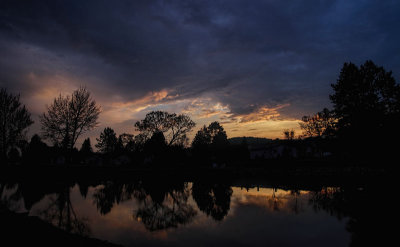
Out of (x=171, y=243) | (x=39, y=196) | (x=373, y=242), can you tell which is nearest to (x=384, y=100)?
(x=373, y=242)

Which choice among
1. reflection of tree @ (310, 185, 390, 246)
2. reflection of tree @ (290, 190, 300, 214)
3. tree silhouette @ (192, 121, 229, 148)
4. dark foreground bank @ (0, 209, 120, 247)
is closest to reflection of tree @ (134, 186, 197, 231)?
dark foreground bank @ (0, 209, 120, 247)

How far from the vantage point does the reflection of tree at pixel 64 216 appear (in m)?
13.3

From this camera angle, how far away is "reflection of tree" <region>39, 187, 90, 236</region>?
13289 millimetres

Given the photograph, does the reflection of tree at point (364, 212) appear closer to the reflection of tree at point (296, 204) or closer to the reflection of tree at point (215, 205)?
the reflection of tree at point (296, 204)

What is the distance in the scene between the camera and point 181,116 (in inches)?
2630

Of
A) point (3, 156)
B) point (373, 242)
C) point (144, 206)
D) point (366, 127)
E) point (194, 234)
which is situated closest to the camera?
point (373, 242)

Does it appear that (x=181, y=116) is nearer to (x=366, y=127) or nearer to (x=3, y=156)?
(x=3, y=156)

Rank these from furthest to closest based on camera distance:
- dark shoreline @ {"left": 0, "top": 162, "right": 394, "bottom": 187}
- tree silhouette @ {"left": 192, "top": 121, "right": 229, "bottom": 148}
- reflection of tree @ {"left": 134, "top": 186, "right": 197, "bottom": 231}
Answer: tree silhouette @ {"left": 192, "top": 121, "right": 229, "bottom": 148} < dark shoreline @ {"left": 0, "top": 162, "right": 394, "bottom": 187} < reflection of tree @ {"left": 134, "top": 186, "right": 197, "bottom": 231}

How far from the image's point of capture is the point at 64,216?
1602 centimetres

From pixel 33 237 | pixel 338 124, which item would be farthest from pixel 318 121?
pixel 33 237

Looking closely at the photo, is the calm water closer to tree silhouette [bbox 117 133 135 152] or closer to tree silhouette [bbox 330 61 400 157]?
tree silhouette [bbox 330 61 400 157]

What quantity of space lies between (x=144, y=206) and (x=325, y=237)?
1384 cm

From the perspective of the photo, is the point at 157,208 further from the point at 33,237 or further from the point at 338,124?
the point at 338,124

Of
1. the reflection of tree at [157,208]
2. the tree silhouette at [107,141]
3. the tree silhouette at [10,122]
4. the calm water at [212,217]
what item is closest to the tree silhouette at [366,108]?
the calm water at [212,217]
